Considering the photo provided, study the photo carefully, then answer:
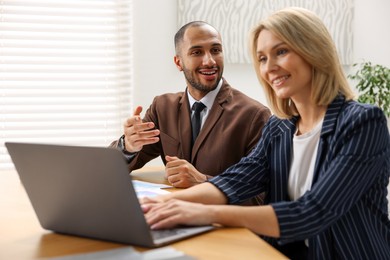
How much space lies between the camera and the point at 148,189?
183 cm

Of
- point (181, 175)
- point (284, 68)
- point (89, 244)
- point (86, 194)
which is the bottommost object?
point (181, 175)

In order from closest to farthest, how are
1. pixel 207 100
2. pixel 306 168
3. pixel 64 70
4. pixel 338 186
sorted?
1. pixel 338 186
2. pixel 306 168
3. pixel 207 100
4. pixel 64 70

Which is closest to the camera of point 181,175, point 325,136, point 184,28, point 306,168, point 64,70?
point 325,136

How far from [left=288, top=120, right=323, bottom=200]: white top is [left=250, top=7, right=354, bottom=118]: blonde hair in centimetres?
11

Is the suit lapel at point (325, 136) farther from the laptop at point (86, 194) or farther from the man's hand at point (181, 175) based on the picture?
the man's hand at point (181, 175)

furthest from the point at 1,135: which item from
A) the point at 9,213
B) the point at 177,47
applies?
the point at 9,213

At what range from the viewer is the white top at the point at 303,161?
5.38 ft

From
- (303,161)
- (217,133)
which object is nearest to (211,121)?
(217,133)

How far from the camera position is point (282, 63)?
164cm

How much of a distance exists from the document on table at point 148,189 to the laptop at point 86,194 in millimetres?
406

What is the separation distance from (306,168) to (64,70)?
2.50 m

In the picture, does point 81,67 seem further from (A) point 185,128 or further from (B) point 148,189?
(B) point 148,189

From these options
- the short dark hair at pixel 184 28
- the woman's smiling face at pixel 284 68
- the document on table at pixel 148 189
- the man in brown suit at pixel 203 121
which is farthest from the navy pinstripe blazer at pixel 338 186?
the short dark hair at pixel 184 28

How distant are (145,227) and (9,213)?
620mm
